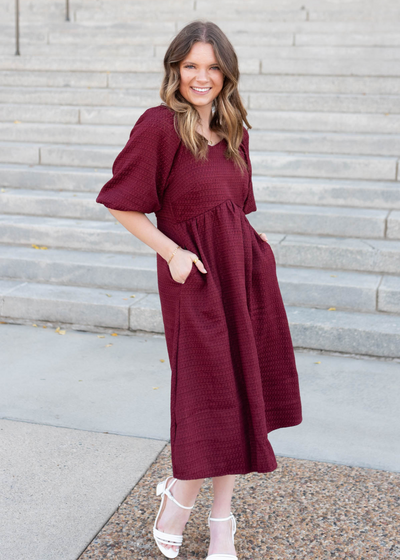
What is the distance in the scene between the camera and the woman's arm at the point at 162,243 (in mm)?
2312

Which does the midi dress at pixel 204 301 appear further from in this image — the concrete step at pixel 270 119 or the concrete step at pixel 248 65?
the concrete step at pixel 248 65

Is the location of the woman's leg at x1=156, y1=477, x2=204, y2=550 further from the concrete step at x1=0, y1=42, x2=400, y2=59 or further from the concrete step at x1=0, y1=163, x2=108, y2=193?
the concrete step at x1=0, y1=42, x2=400, y2=59

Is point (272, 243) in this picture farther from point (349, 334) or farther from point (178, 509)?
point (178, 509)

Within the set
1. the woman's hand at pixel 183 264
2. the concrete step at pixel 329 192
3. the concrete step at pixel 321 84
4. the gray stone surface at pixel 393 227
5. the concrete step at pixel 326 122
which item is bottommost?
the gray stone surface at pixel 393 227

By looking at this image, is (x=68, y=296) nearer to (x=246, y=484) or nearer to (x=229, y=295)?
(x=246, y=484)

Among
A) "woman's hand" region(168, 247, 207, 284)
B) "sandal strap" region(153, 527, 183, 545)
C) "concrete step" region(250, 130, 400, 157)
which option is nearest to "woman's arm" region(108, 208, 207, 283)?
"woman's hand" region(168, 247, 207, 284)

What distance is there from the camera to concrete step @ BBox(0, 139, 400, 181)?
6145 millimetres

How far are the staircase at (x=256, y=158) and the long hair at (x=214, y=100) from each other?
8.01 feet

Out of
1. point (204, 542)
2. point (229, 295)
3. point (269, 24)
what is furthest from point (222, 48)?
point (269, 24)

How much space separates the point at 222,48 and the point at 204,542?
1.85 metres

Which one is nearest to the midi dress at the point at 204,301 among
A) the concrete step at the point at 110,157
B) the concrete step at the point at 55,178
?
the concrete step at the point at 110,157

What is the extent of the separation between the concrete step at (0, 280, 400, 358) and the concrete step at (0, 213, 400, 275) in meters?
0.53

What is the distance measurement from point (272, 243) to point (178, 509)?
3114mm

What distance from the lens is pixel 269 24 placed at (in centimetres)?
904
